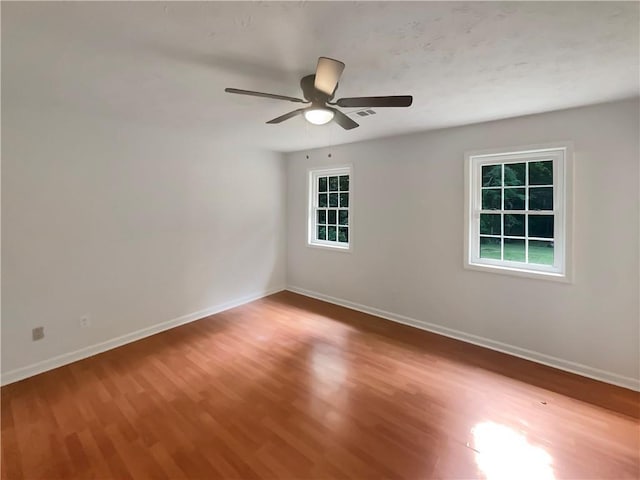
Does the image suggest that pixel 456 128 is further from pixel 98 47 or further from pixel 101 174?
pixel 101 174

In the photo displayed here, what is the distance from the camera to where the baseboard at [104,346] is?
2514 mm

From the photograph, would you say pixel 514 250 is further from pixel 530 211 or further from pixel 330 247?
pixel 330 247

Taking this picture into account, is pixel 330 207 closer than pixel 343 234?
No

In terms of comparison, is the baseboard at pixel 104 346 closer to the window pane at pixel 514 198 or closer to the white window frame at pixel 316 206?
the white window frame at pixel 316 206

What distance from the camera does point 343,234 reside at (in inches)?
179

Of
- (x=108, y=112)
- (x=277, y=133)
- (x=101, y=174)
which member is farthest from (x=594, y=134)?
(x=101, y=174)

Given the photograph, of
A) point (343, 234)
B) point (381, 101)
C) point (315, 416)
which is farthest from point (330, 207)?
point (315, 416)

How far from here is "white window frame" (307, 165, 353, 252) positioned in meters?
4.21

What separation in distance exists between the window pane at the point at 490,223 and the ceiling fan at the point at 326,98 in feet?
6.50

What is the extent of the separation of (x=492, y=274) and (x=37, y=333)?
4512 mm

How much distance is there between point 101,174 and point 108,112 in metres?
0.62

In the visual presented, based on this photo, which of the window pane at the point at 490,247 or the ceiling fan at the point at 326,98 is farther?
the window pane at the point at 490,247

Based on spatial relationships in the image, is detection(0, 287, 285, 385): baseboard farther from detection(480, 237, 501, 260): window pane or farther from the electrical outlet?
detection(480, 237, 501, 260): window pane

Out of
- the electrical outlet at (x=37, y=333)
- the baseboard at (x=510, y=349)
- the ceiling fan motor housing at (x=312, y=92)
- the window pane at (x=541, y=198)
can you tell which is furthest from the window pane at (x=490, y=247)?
the electrical outlet at (x=37, y=333)
